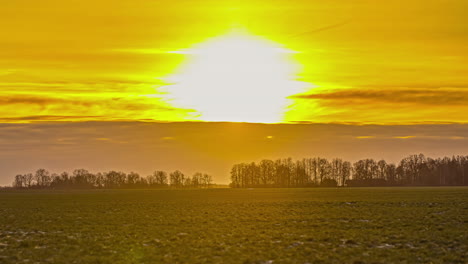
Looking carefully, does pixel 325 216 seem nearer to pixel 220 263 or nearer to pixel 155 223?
pixel 155 223

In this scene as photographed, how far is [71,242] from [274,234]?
11903 mm

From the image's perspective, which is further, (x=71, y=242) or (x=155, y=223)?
(x=155, y=223)

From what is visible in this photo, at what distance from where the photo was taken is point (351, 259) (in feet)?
78.8

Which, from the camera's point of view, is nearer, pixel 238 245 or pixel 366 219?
pixel 238 245

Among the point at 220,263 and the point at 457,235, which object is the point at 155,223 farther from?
the point at 457,235

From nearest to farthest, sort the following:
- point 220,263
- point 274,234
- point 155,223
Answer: point 220,263 < point 274,234 < point 155,223

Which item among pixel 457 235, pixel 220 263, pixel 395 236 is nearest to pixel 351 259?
pixel 220 263

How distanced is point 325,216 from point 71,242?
23.5 metres

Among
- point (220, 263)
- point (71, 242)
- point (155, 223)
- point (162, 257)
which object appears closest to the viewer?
point (220, 263)

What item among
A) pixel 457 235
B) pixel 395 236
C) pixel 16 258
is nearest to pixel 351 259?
pixel 395 236

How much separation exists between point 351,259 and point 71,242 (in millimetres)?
15676

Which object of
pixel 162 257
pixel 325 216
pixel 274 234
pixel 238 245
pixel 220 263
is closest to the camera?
pixel 220 263

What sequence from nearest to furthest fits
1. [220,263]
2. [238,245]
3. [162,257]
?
[220,263] → [162,257] → [238,245]

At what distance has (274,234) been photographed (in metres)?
33.2
